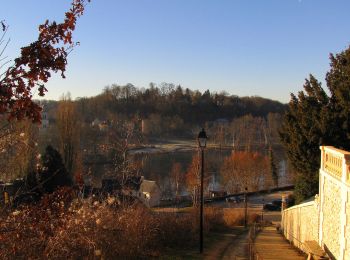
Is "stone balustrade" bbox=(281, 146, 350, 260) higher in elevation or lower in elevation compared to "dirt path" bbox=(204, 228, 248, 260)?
higher

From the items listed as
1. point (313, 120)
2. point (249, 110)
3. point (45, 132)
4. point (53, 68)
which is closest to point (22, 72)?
point (53, 68)

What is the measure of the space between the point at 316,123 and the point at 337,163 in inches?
366

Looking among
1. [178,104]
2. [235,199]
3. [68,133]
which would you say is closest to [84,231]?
[68,133]

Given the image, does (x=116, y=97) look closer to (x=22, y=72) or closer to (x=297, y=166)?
(x=297, y=166)

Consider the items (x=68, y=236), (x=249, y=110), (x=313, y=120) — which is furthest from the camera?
(x=249, y=110)

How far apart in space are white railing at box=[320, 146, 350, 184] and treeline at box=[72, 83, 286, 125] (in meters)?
104

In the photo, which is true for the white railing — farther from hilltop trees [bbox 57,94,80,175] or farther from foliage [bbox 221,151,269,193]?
foliage [bbox 221,151,269,193]

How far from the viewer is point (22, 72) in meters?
3.78

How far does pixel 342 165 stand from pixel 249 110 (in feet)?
430

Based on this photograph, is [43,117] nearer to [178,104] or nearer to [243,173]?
[243,173]

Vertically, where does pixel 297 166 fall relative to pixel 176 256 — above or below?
above

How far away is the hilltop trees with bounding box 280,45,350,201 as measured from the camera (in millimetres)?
18062

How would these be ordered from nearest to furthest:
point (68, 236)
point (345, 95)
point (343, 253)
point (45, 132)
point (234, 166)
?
point (68, 236) < point (343, 253) < point (345, 95) < point (45, 132) < point (234, 166)

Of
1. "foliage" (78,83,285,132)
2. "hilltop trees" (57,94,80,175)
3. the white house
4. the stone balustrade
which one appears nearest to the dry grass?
the stone balustrade
